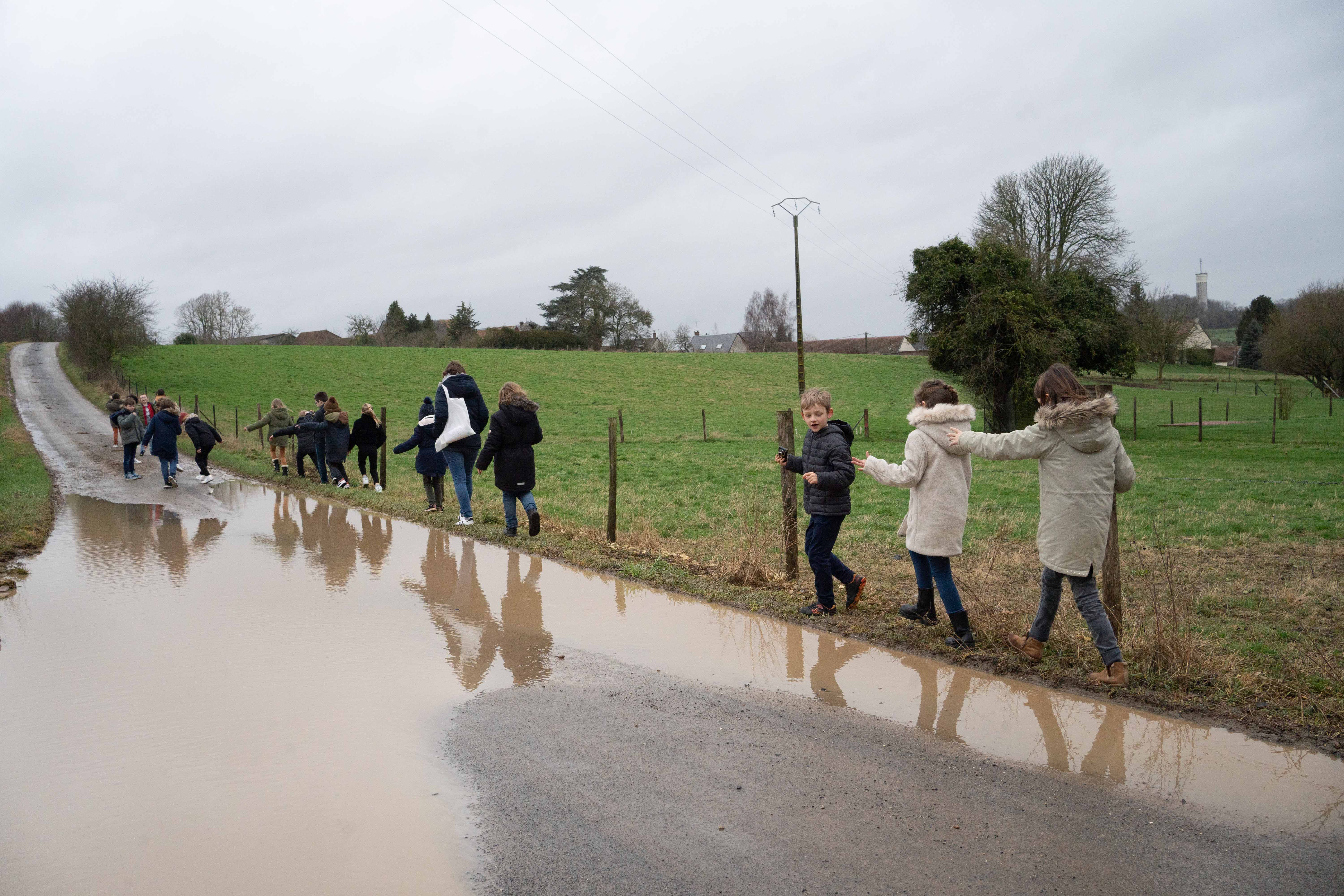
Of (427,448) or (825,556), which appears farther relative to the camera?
(427,448)

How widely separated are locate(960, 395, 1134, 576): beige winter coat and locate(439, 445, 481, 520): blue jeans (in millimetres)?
7505

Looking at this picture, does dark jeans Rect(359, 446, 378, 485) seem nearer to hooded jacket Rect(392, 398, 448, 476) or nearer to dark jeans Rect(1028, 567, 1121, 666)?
hooded jacket Rect(392, 398, 448, 476)

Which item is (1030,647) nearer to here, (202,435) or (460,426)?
(460,426)

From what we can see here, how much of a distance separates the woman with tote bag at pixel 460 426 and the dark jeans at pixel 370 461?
4.03 meters

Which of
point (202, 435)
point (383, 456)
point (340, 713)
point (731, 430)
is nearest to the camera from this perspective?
point (340, 713)

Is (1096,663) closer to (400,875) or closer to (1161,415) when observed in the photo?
(400,875)

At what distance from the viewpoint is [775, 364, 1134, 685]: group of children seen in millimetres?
5031

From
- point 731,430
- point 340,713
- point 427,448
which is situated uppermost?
point 427,448

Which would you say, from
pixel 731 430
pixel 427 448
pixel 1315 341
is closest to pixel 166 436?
pixel 427 448

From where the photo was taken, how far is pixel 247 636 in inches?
249

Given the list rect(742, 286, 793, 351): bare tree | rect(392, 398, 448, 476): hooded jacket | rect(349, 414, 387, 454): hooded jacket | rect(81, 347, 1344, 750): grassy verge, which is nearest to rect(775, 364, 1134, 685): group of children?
rect(81, 347, 1344, 750): grassy verge

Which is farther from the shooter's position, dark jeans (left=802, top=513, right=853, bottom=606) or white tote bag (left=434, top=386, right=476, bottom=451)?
white tote bag (left=434, top=386, right=476, bottom=451)

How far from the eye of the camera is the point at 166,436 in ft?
51.5

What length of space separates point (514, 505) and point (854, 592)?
494cm
